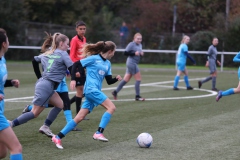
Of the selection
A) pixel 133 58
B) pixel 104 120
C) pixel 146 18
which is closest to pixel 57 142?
pixel 104 120

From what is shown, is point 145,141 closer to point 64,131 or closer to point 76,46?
point 64,131

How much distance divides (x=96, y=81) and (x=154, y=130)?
1837 millimetres

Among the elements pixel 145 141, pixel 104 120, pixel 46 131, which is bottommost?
pixel 46 131

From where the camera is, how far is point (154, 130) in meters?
10.5

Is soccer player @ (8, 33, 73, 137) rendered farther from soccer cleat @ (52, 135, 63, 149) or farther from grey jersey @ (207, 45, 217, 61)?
grey jersey @ (207, 45, 217, 61)

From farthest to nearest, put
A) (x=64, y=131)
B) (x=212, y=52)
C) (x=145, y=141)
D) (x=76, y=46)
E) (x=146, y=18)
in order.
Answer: (x=146, y=18), (x=212, y=52), (x=76, y=46), (x=64, y=131), (x=145, y=141)

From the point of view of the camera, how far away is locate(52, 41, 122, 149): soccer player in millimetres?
9172

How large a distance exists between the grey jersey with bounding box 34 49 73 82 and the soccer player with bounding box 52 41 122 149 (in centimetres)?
23

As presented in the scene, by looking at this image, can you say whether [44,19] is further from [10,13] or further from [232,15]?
[232,15]

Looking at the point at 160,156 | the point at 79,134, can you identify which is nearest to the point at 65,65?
the point at 79,134

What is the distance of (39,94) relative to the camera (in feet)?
30.4

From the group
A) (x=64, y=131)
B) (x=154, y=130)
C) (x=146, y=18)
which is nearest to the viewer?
(x=64, y=131)

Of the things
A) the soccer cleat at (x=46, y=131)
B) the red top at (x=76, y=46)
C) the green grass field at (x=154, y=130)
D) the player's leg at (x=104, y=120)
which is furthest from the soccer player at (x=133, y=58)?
the player's leg at (x=104, y=120)

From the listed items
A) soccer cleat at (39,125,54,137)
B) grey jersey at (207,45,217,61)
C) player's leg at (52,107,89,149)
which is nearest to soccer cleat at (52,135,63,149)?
player's leg at (52,107,89,149)
